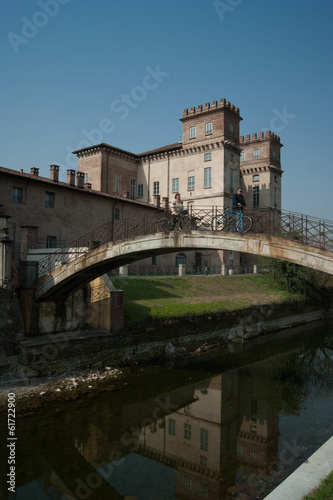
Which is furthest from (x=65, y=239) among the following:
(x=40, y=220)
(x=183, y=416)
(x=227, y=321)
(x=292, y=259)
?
(x=292, y=259)

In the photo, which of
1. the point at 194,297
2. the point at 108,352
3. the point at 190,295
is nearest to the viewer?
the point at 108,352

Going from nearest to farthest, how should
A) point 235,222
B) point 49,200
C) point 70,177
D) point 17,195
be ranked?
point 235,222 < point 17,195 < point 49,200 < point 70,177

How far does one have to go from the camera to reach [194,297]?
22734mm

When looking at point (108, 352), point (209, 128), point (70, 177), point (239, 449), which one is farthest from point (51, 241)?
point (209, 128)

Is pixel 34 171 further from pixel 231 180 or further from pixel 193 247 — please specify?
pixel 231 180

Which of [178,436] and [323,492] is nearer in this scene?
[323,492]

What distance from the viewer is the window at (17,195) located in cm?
2238

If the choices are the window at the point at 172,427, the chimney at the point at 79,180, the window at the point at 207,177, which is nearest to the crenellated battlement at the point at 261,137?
the window at the point at 207,177

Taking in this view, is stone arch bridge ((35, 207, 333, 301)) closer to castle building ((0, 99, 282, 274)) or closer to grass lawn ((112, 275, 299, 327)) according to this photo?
grass lawn ((112, 275, 299, 327))

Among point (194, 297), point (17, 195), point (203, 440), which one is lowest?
point (203, 440)

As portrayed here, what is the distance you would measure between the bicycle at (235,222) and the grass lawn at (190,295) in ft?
22.0

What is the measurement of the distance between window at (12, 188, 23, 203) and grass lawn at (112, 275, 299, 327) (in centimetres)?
775

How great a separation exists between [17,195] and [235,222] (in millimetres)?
16014

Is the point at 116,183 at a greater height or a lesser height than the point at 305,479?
greater
